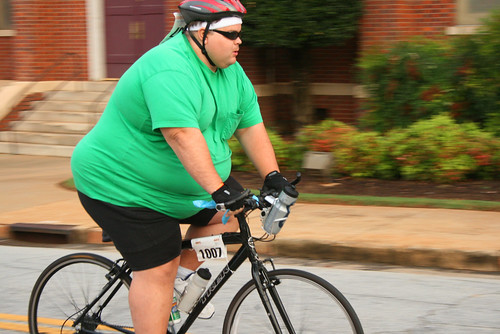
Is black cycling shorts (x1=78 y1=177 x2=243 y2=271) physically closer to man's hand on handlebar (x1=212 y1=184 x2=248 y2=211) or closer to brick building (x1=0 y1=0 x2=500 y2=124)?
man's hand on handlebar (x1=212 y1=184 x2=248 y2=211)

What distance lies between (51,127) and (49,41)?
2.56 meters

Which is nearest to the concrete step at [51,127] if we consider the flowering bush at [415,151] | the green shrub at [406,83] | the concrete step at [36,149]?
the concrete step at [36,149]

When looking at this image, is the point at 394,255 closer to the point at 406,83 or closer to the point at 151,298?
the point at 151,298

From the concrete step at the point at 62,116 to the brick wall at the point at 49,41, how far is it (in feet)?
4.39

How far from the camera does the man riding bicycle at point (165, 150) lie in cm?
327

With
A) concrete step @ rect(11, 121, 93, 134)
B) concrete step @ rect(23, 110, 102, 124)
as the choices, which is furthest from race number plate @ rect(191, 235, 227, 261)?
concrete step @ rect(23, 110, 102, 124)

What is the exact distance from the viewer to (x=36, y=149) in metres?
13.9

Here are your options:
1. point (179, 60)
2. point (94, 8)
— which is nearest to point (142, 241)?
point (179, 60)

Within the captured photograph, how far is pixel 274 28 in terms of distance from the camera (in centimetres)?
1177

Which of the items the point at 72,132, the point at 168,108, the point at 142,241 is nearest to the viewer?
the point at 168,108

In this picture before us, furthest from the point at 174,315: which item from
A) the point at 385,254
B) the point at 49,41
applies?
the point at 49,41

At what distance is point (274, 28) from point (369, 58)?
5.22ft

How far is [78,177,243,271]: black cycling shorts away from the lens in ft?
11.5

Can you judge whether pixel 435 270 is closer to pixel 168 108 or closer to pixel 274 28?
pixel 168 108
